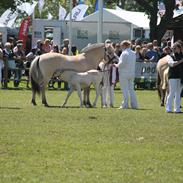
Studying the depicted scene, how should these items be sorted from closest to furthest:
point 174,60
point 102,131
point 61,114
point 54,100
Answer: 1. point 102,131
2. point 61,114
3. point 174,60
4. point 54,100

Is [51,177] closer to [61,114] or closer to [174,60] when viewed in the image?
[61,114]

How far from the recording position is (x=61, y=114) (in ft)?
56.3

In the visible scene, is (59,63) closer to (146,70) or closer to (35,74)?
(35,74)

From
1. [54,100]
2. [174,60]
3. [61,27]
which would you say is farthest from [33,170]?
[61,27]

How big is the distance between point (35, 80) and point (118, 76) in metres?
2.70

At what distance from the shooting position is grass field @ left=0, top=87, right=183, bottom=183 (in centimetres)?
931

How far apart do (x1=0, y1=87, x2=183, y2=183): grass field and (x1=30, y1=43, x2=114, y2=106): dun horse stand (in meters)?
2.57

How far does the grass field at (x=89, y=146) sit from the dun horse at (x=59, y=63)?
101 inches

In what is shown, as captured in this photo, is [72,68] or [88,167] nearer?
[88,167]

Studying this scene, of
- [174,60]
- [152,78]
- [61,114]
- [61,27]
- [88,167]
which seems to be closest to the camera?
[88,167]

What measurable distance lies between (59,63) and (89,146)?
9279 millimetres

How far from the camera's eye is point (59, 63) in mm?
20750

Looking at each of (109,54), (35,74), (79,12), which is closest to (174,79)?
(109,54)

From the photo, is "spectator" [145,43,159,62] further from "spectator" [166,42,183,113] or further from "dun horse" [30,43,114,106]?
"spectator" [166,42,183,113]
